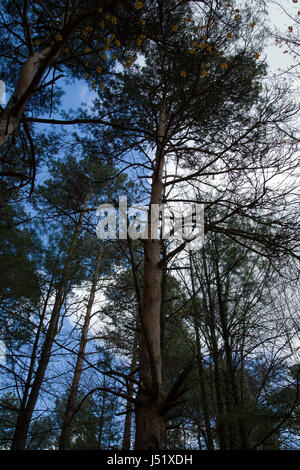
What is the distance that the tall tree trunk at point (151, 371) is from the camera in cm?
171

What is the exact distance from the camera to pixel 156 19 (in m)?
3.29

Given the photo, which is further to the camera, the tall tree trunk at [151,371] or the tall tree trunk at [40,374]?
the tall tree trunk at [40,374]

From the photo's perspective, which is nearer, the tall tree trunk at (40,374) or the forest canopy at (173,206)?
the forest canopy at (173,206)

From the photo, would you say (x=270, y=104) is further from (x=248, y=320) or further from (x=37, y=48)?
(x=37, y=48)

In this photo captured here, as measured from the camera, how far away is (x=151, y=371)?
1.65 meters

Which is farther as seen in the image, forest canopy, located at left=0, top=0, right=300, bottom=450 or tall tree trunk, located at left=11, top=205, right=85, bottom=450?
tall tree trunk, located at left=11, top=205, right=85, bottom=450

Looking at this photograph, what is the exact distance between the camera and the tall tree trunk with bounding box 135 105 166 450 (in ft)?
5.62

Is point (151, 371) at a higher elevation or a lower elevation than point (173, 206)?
lower

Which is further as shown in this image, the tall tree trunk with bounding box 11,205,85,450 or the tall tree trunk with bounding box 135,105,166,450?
the tall tree trunk with bounding box 11,205,85,450

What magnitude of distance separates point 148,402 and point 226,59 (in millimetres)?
4307

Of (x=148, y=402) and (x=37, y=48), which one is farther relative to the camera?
(x=37, y=48)

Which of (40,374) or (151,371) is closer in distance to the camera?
(151,371)
